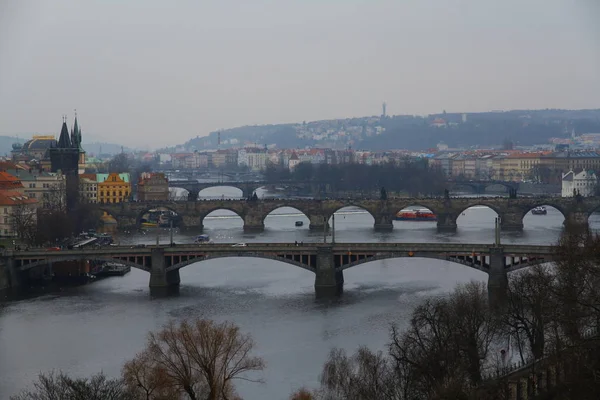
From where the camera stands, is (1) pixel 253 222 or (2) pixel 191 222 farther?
(2) pixel 191 222

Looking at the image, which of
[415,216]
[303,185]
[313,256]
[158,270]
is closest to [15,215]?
[158,270]

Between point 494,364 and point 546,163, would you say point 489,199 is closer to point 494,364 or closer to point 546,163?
point 494,364

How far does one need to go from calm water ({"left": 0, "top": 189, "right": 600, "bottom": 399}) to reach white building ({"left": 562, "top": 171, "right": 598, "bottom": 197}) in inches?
1470

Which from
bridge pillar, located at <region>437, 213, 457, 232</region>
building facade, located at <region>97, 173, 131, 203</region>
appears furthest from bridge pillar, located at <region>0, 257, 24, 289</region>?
building facade, located at <region>97, 173, 131, 203</region>

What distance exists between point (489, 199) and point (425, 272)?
74.1 ft

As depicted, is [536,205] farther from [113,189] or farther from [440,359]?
[440,359]

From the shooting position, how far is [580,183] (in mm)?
80938

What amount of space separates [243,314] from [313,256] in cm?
589

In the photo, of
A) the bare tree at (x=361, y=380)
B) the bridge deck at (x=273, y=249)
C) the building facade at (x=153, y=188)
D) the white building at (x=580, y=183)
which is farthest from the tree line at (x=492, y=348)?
the white building at (x=580, y=183)

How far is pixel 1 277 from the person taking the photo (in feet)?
126

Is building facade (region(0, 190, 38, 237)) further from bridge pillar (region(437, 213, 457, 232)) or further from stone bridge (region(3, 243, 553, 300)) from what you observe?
bridge pillar (region(437, 213, 457, 232))

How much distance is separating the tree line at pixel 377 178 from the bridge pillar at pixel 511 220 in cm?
2597

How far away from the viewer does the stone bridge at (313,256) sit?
3697 cm

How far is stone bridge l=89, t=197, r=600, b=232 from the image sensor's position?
6188cm
